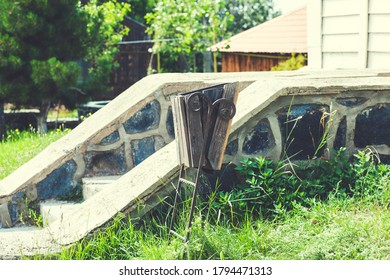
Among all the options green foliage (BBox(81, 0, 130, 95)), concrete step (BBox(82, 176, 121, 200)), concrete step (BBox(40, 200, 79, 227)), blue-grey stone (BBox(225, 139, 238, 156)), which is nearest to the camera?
blue-grey stone (BBox(225, 139, 238, 156))

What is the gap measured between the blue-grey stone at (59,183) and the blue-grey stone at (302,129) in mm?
1850

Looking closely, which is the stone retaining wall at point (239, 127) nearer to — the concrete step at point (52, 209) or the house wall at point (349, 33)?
the concrete step at point (52, 209)

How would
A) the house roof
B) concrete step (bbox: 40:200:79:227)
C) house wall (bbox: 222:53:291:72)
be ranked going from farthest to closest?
house wall (bbox: 222:53:291:72), the house roof, concrete step (bbox: 40:200:79:227)

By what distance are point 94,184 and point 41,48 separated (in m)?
6.77

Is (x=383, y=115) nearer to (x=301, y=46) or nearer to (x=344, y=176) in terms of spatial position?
(x=344, y=176)

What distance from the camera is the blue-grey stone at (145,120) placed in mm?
5957

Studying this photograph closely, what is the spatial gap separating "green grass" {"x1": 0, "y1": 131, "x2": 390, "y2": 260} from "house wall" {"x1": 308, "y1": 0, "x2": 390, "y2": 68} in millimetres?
3022

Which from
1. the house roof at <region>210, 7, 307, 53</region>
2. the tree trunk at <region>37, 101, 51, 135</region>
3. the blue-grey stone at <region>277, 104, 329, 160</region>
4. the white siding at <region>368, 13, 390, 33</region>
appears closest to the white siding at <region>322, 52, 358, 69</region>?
the white siding at <region>368, 13, 390, 33</region>

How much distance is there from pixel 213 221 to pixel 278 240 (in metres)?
0.49

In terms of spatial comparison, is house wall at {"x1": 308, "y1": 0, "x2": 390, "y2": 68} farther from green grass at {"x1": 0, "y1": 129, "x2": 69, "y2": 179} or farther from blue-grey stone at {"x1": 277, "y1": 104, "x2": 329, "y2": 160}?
green grass at {"x1": 0, "y1": 129, "x2": 69, "y2": 179}

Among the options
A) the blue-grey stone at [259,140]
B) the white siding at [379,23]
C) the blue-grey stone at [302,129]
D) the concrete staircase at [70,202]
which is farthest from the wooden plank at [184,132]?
the white siding at [379,23]

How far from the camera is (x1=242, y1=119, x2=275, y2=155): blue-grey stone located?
4.97 metres

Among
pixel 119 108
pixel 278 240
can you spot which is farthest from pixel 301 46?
pixel 278 240

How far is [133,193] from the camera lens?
4621mm
